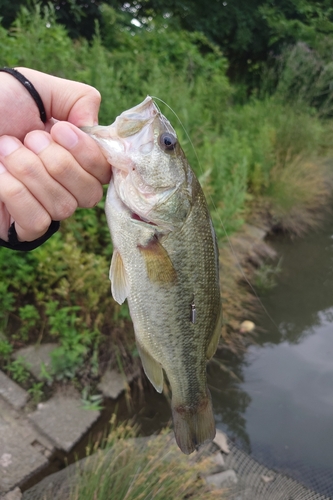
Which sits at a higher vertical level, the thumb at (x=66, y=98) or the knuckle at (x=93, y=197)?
the thumb at (x=66, y=98)

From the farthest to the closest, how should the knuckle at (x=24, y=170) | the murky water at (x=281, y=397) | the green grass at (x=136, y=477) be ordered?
the murky water at (x=281, y=397), the green grass at (x=136, y=477), the knuckle at (x=24, y=170)

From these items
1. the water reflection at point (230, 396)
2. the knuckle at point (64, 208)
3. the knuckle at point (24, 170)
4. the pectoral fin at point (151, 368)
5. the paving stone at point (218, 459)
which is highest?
the knuckle at point (24, 170)

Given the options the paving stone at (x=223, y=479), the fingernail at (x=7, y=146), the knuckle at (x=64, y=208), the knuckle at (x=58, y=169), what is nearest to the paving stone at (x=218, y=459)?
the paving stone at (x=223, y=479)

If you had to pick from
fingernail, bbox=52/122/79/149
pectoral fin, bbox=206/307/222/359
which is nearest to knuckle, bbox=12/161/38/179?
fingernail, bbox=52/122/79/149

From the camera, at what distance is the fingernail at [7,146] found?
1.17m

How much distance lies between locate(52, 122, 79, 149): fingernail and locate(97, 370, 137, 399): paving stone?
212cm

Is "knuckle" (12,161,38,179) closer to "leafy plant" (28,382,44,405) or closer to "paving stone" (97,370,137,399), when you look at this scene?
"leafy plant" (28,382,44,405)

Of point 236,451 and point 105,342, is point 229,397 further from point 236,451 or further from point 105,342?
point 105,342

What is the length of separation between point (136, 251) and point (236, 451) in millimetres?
2183

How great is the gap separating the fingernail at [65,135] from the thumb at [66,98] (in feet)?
0.70

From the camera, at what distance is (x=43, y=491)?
2.10m

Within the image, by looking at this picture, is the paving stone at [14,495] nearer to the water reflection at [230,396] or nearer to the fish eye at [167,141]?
the water reflection at [230,396]

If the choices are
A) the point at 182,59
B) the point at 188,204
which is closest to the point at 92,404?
the point at 188,204

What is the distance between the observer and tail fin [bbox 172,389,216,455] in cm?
156
